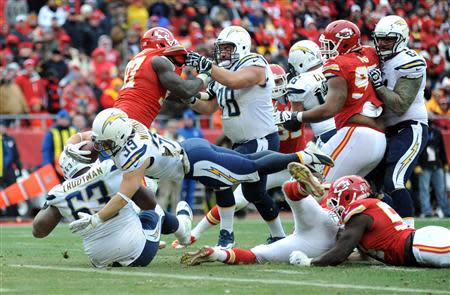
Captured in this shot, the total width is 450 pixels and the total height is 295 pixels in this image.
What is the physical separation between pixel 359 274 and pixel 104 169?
211cm

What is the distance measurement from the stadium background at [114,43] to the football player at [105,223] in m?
7.95

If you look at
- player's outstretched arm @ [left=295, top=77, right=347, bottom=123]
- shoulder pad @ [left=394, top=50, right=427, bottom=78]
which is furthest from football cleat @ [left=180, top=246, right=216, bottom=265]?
shoulder pad @ [left=394, top=50, right=427, bottom=78]

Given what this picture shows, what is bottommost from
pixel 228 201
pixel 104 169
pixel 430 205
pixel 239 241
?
pixel 430 205

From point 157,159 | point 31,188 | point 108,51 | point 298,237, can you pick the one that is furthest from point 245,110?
point 108,51

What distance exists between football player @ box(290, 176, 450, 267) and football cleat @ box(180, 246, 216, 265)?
61 cm

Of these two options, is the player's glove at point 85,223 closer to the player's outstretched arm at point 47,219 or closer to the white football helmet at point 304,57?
the player's outstretched arm at point 47,219

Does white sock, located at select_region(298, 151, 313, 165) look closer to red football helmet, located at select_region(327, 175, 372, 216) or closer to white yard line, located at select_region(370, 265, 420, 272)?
red football helmet, located at select_region(327, 175, 372, 216)

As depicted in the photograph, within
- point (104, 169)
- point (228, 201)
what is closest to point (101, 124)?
point (104, 169)

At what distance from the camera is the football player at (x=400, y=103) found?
9477mm

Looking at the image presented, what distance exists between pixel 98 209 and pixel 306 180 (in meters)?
1.65

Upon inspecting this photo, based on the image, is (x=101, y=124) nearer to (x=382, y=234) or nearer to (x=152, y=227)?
(x=152, y=227)

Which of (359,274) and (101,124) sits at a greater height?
(101,124)

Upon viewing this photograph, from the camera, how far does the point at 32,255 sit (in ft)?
31.3

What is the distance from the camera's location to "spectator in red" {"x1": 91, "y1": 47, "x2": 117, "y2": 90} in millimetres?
18859
